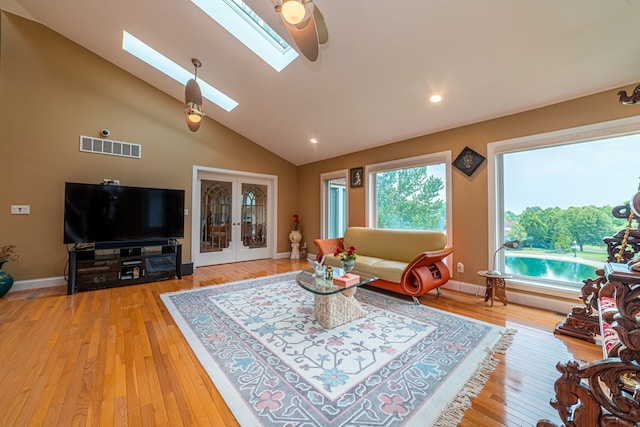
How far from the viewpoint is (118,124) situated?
4.16 m

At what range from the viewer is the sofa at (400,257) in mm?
3021

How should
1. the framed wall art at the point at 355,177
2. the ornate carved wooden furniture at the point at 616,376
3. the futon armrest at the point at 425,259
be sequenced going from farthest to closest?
the framed wall art at the point at 355,177 → the futon armrest at the point at 425,259 → the ornate carved wooden furniture at the point at 616,376

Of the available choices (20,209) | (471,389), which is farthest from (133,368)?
(20,209)

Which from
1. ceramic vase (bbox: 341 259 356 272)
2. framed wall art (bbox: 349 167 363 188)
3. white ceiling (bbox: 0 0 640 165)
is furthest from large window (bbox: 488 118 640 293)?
framed wall art (bbox: 349 167 363 188)

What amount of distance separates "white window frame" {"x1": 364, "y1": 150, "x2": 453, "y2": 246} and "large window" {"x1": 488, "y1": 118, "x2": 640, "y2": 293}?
1.76ft

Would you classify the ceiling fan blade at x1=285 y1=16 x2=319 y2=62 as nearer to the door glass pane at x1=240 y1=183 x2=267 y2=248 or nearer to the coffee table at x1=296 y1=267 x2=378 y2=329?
the coffee table at x1=296 y1=267 x2=378 y2=329

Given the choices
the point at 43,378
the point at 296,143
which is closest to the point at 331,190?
the point at 296,143

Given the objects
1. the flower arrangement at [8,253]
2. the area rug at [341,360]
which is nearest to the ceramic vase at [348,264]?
the area rug at [341,360]

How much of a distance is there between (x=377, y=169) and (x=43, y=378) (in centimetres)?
A: 476

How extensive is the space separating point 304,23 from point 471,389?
8.33 ft

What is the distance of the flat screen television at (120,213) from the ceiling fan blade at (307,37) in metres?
3.76

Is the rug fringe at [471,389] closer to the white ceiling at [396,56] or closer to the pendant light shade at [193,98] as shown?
the white ceiling at [396,56]

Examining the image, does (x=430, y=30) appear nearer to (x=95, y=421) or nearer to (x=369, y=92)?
(x=369, y=92)

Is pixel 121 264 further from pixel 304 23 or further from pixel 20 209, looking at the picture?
pixel 304 23
